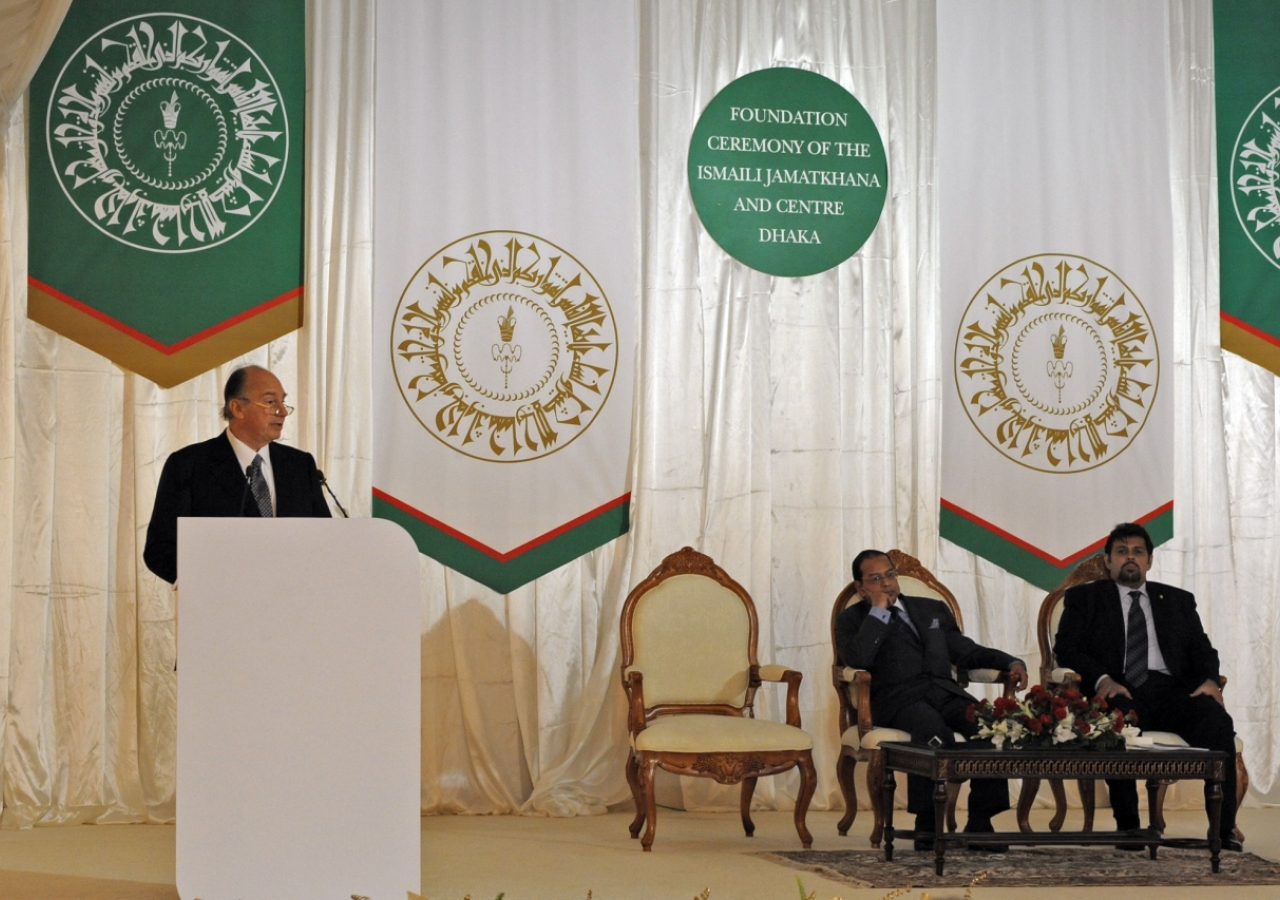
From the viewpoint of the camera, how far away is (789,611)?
612cm

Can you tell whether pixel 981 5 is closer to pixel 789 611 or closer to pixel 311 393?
pixel 789 611

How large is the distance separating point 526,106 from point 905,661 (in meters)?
2.70

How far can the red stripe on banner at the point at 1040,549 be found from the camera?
6.26 meters

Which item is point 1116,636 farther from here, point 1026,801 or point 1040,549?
point 1040,549

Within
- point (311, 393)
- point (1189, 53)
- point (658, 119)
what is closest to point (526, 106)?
point (658, 119)

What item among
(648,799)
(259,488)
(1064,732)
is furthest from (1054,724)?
(259,488)

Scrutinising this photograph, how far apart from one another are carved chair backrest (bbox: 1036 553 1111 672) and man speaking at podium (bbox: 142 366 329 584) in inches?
123

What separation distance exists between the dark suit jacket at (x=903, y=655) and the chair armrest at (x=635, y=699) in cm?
76

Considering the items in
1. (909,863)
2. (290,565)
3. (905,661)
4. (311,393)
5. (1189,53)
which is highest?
(1189,53)

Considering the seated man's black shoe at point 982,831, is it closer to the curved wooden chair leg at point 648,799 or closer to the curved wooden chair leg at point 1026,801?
the curved wooden chair leg at point 1026,801

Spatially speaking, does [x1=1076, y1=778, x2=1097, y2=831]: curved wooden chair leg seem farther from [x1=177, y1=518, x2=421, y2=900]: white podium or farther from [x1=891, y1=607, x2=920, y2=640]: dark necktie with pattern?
[x1=177, y1=518, x2=421, y2=900]: white podium

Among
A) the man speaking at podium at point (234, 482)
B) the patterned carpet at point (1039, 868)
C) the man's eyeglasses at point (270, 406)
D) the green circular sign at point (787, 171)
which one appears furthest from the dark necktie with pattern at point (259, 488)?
the green circular sign at point (787, 171)

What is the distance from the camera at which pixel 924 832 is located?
4.85 m

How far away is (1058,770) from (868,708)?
2.83 feet
